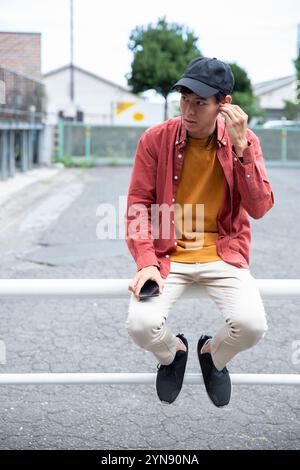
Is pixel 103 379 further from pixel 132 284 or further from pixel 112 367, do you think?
pixel 112 367

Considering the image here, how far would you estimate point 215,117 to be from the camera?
2484 millimetres

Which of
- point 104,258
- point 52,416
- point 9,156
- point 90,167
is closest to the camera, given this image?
point 52,416

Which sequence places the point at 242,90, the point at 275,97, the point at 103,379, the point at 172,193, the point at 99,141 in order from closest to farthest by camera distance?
the point at 103,379 < the point at 172,193 < the point at 99,141 < the point at 242,90 < the point at 275,97

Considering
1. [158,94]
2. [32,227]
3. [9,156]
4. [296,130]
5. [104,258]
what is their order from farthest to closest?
[158,94] < [296,130] < [9,156] < [32,227] < [104,258]

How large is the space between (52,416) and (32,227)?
5.74m

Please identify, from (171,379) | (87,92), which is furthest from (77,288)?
(87,92)

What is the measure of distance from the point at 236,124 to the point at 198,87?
21 cm

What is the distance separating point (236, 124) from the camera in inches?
91.7

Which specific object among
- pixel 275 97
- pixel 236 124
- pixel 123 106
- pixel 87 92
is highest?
pixel 275 97

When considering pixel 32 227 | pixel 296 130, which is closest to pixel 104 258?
pixel 32 227

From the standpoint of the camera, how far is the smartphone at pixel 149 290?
230 cm

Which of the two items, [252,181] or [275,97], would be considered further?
[275,97]

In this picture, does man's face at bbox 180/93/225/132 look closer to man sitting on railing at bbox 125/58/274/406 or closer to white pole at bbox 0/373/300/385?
man sitting on railing at bbox 125/58/274/406
